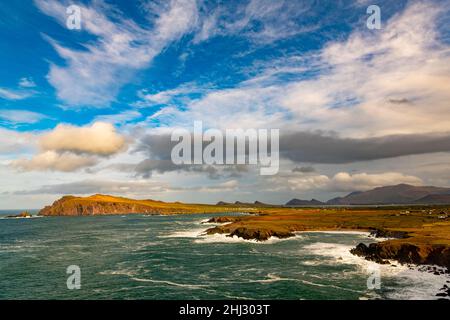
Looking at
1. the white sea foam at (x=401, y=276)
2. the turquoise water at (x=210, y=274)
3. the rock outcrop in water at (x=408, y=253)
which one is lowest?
the turquoise water at (x=210, y=274)

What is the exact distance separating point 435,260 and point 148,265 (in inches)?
2039

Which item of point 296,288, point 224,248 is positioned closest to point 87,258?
point 224,248

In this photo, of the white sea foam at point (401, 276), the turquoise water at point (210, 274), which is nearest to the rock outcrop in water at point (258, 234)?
the turquoise water at point (210, 274)

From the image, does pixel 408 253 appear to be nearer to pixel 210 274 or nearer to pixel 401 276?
pixel 401 276

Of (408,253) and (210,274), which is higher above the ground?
(408,253)

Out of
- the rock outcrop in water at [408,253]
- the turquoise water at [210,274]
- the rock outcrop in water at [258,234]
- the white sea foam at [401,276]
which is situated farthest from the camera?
the rock outcrop in water at [258,234]

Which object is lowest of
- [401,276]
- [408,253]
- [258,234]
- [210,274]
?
[210,274]

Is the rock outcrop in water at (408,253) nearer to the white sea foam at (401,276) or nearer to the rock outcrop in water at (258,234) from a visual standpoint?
the white sea foam at (401,276)

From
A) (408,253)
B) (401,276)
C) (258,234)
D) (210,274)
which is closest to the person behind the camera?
(401,276)

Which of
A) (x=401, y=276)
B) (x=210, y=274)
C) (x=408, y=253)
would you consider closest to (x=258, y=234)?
(x=210, y=274)

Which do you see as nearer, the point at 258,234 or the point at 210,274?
the point at 210,274
